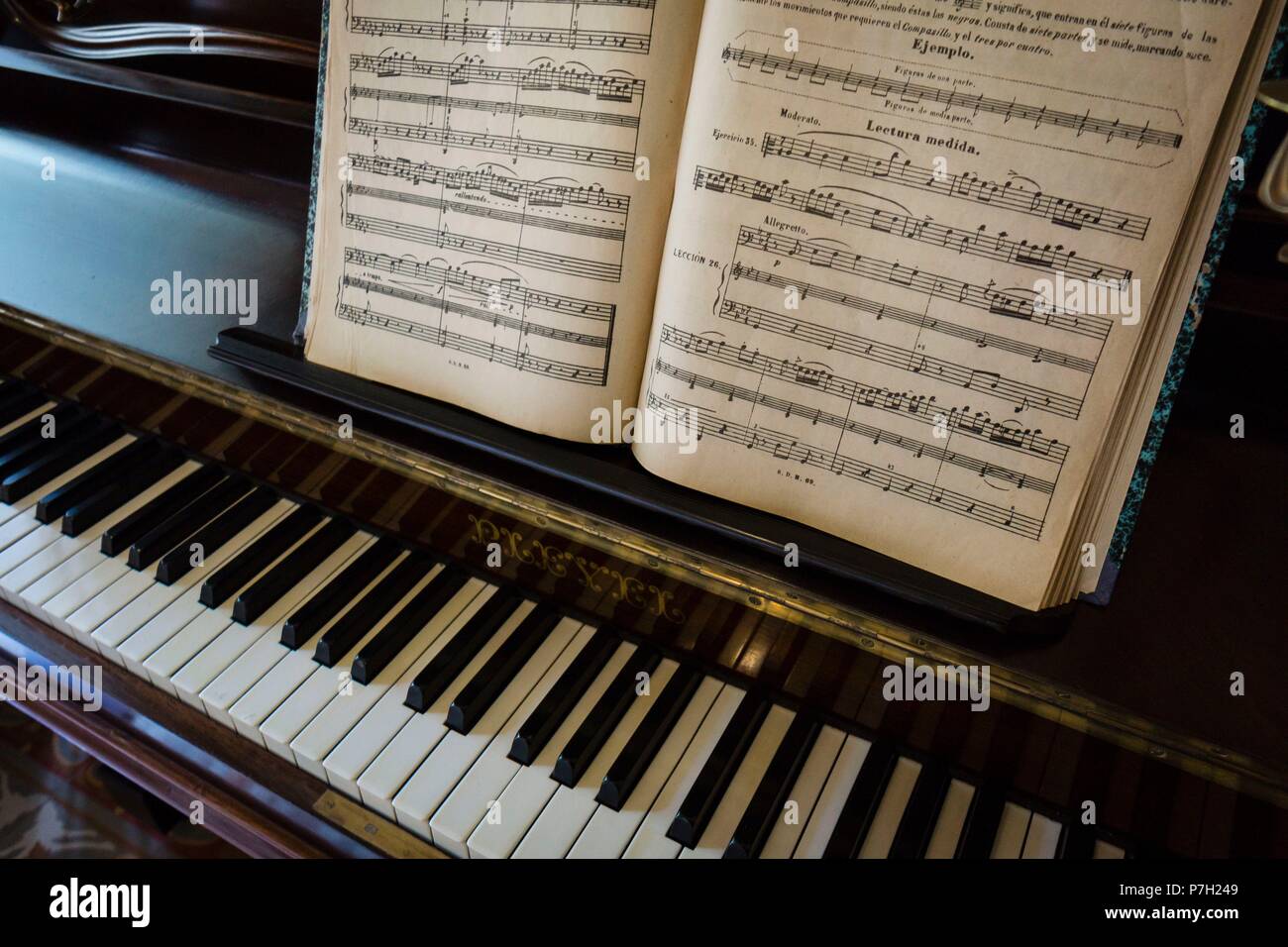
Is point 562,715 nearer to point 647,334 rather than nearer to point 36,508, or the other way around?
point 647,334

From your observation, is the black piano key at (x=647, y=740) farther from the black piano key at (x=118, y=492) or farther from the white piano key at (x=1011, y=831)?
the black piano key at (x=118, y=492)

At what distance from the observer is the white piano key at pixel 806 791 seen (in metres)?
1.09

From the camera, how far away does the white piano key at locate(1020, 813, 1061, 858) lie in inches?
42.1

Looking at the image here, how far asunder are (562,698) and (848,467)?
55cm

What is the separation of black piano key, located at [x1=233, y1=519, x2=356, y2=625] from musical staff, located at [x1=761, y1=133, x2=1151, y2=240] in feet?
3.24

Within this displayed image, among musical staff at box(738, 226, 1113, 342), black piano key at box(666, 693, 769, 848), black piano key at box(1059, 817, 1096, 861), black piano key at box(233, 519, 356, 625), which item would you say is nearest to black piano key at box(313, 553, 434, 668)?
black piano key at box(233, 519, 356, 625)

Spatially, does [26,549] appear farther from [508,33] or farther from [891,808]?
[891,808]

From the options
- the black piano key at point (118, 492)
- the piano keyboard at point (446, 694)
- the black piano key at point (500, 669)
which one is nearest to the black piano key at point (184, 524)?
the piano keyboard at point (446, 694)

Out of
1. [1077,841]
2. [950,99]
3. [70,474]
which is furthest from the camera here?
[70,474]

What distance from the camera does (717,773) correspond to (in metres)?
1.14

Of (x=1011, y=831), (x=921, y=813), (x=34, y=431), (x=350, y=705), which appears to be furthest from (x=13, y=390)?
(x=1011, y=831)

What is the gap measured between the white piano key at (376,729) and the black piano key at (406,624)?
22 millimetres
